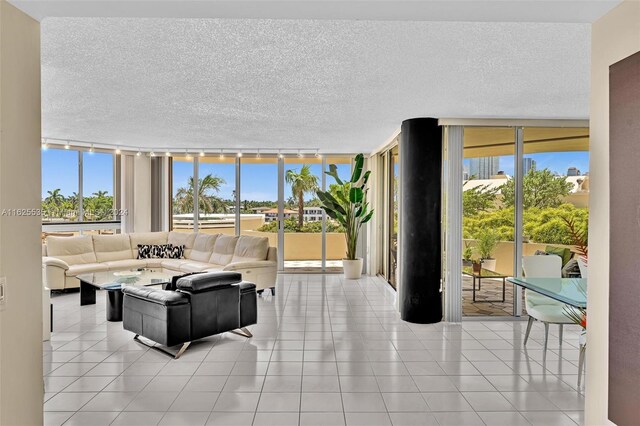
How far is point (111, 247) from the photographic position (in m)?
7.84

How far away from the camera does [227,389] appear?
3369 mm

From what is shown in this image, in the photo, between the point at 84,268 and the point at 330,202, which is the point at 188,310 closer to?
the point at 84,268

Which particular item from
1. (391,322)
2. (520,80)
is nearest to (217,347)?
(391,322)

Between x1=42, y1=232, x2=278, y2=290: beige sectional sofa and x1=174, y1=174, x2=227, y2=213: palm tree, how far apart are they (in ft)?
3.55

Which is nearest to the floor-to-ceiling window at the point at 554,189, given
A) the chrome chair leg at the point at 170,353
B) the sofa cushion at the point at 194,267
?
the chrome chair leg at the point at 170,353

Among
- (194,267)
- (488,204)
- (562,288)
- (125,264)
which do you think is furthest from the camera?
(125,264)

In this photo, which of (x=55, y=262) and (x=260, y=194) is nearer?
(x=55, y=262)

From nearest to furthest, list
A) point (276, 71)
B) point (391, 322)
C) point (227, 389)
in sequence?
point (227, 389) → point (276, 71) → point (391, 322)

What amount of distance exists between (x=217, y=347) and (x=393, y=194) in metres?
4.53

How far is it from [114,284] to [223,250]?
7.93 feet

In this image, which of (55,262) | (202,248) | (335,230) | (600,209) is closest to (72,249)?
(55,262)

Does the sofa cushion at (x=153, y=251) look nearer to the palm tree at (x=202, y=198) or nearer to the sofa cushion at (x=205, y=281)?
the palm tree at (x=202, y=198)

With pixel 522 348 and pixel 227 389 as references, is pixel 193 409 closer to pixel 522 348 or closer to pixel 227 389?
pixel 227 389

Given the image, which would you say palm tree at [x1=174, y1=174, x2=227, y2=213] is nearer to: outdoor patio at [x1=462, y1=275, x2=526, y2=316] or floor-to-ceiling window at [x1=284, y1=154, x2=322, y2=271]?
floor-to-ceiling window at [x1=284, y1=154, x2=322, y2=271]
